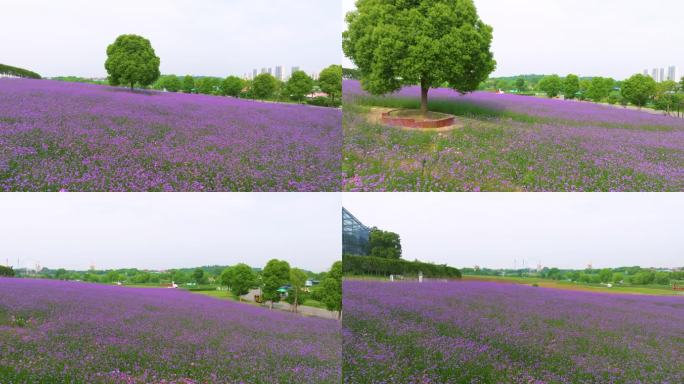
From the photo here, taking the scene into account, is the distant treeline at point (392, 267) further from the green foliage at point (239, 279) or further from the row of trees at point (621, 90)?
the row of trees at point (621, 90)

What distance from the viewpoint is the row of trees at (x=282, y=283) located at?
18.9ft

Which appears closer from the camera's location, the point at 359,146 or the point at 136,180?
the point at 136,180

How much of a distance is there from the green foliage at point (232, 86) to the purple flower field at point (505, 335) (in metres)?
4.69

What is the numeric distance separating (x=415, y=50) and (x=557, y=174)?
2815 millimetres

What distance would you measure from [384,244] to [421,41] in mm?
3239

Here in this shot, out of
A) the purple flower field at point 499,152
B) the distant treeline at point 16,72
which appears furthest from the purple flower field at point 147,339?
the distant treeline at point 16,72

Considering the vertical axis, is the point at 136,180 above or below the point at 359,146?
below

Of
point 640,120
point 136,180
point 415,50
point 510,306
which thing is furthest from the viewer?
point 640,120

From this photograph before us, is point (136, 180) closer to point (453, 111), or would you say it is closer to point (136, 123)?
point (136, 123)

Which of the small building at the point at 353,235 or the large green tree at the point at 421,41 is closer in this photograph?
the small building at the point at 353,235

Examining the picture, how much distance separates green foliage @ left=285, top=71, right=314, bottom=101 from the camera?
7.27 meters

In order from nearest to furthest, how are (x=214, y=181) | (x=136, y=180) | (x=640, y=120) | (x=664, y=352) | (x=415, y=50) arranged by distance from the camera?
(x=136, y=180) → (x=214, y=181) → (x=664, y=352) → (x=415, y=50) → (x=640, y=120)

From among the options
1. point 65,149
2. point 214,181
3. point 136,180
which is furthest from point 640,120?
point 65,149

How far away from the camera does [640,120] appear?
7.60 meters
